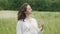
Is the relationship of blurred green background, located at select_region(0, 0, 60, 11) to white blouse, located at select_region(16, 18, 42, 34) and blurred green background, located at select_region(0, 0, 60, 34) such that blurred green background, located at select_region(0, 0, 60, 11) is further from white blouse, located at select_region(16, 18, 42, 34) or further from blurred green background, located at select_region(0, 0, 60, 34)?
white blouse, located at select_region(16, 18, 42, 34)

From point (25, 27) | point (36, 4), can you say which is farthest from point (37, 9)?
point (25, 27)

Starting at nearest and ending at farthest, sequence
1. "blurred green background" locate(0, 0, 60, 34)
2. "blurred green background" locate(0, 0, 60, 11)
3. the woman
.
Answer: the woman
"blurred green background" locate(0, 0, 60, 34)
"blurred green background" locate(0, 0, 60, 11)

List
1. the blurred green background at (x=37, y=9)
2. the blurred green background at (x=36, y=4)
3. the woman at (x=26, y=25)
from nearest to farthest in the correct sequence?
the woman at (x=26, y=25) < the blurred green background at (x=37, y=9) < the blurred green background at (x=36, y=4)

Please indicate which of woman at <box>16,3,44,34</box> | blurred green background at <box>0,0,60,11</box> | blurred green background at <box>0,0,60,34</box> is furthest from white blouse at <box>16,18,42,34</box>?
blurred green background at <box>0,0,60,11</box>

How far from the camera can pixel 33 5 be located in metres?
15.4

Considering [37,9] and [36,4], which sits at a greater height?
[36,4]

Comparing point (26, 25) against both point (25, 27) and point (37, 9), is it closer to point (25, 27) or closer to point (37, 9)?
point (25, 27)

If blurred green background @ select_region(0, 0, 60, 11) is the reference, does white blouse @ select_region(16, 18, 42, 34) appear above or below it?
above

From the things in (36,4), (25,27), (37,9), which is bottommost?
(37,9)

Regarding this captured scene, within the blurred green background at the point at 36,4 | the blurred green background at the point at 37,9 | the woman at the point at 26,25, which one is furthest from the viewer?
the blurred green background at the point at 36,4

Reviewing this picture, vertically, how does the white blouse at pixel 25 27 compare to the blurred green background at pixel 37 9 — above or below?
above

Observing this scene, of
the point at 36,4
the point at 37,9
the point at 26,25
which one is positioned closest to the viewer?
the point at 26,25

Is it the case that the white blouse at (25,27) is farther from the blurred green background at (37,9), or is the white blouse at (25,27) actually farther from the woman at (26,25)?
the blurred green background at (37,9)

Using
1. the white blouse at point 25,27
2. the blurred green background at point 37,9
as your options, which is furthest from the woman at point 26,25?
the blurred green background at point 37,9
